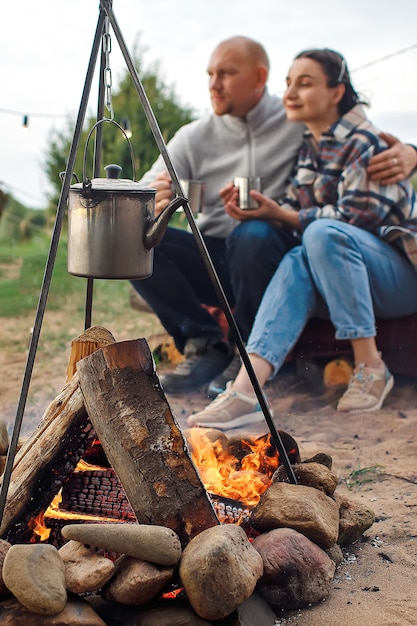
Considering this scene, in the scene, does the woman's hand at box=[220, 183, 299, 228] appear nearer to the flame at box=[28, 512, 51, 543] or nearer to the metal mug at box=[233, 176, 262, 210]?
the metal mug at box=[233, 176, 262, 210]

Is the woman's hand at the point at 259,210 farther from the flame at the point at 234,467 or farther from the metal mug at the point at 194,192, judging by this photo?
the flame at the point at 234,467

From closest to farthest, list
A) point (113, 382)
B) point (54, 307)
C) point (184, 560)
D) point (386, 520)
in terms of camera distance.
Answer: point (184, 560)
point (113, 382)
point (386, 520)
point (54, 307)

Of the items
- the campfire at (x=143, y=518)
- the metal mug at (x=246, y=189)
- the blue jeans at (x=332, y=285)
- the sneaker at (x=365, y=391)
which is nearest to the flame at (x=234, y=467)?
the campfire at (x=143, y=518)

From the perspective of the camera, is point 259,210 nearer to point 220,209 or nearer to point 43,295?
point 220,209

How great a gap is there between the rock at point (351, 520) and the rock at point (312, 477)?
0.26 feet

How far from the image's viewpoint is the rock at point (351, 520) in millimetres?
2678

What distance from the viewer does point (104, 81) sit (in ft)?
9.30

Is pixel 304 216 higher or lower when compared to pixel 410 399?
higher

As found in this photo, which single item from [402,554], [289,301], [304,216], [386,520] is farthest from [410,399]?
[402,554]

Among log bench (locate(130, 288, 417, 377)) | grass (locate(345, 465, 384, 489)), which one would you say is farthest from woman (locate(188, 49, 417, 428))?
grass (locate(345, 465, 384, 489))

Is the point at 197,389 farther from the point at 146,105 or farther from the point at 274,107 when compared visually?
the point at 146,105

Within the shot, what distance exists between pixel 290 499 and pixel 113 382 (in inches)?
27.2

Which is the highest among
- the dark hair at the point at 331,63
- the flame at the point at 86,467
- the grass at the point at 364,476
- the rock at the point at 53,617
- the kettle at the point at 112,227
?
the dark hair at the point at 331,63

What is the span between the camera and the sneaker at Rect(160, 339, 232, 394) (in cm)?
499
